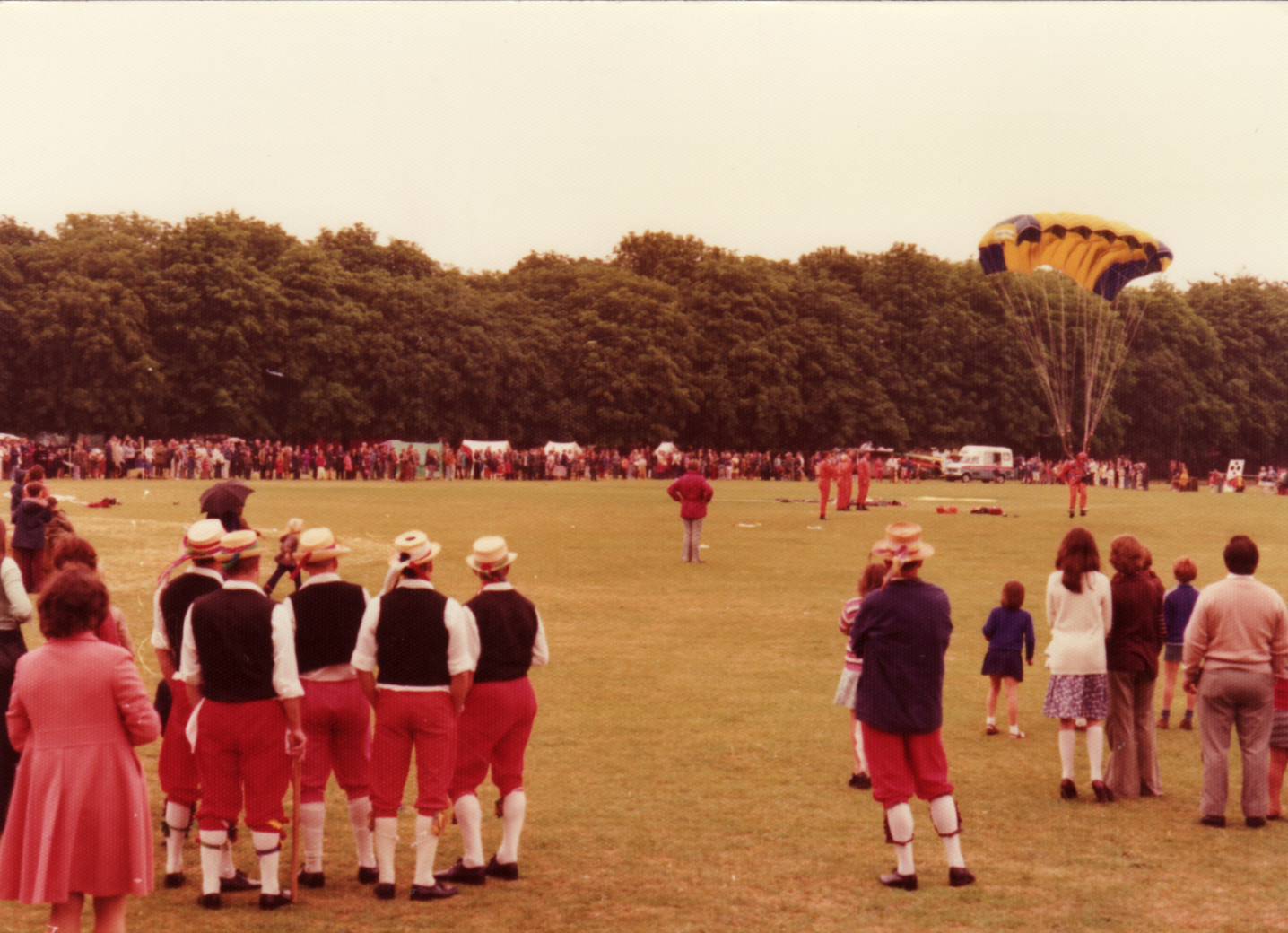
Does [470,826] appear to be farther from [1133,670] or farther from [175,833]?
[1133,670]

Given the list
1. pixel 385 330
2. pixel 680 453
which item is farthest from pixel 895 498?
pixel 385 330

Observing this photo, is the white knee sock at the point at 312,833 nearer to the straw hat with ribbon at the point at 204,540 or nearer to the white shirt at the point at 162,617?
the white shirt at the point at 162,617

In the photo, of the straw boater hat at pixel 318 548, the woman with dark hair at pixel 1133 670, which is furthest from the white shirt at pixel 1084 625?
the straw boater hat at pixel 318 548

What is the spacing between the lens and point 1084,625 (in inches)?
437

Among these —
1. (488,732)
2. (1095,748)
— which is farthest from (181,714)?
(1095,748)

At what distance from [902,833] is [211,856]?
13.4 feet

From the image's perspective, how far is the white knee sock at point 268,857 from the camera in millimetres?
8258

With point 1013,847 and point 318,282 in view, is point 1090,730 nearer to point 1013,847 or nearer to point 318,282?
point 1013,847

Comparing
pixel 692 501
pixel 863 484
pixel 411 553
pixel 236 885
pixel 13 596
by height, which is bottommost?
pixel 236 885

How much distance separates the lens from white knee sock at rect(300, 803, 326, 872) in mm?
8711

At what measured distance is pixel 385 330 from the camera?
8506 centimetres

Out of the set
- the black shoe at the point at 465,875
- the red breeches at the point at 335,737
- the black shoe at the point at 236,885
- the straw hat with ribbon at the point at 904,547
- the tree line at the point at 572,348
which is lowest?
the black shoe at the point at 236,885

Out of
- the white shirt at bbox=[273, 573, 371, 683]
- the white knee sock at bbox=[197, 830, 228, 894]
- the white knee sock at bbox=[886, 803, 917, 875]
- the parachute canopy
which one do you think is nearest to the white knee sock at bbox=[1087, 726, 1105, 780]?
the white knee sock at bbox=[886, 803, 917, 875]

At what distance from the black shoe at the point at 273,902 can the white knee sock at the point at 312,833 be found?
0.41 metres
